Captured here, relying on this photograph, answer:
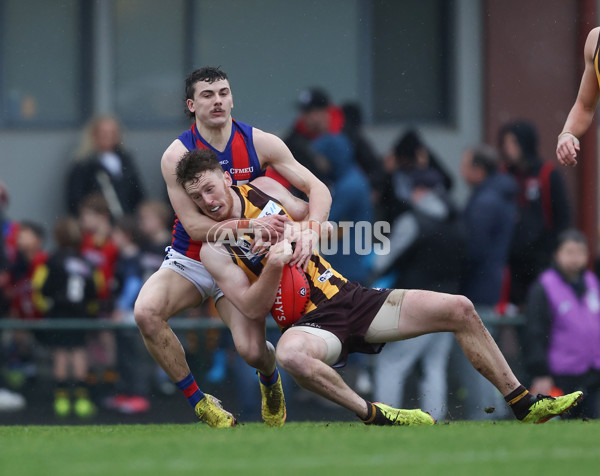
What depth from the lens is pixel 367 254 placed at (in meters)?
10.1

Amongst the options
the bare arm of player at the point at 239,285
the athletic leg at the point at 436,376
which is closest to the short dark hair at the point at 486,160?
the athletic leg at the point at 436,376

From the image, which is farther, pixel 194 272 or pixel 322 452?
pixel 194 272

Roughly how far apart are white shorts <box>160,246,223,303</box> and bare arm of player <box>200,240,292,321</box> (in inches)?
14.6

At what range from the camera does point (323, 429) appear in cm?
727

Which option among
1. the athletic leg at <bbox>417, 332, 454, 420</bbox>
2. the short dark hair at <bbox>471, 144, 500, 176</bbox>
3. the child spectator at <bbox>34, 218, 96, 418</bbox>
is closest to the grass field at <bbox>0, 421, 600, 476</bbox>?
the athletic leg at <bbox>417, 332, 454, 420</bbox>

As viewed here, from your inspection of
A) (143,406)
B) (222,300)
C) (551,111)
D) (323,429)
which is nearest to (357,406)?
(323,429)

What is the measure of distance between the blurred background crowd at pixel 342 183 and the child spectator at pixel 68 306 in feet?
0.04

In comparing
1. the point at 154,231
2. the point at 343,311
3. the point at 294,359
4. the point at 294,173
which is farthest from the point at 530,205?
the point at 294,359

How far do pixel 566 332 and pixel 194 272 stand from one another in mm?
3079

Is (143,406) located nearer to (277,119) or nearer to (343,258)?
(343,258)

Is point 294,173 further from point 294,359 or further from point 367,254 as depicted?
point 367,254

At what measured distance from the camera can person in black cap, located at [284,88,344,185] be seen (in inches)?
390

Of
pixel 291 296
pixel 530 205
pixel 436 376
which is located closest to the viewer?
pixel 291 296

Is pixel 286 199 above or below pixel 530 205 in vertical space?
above
